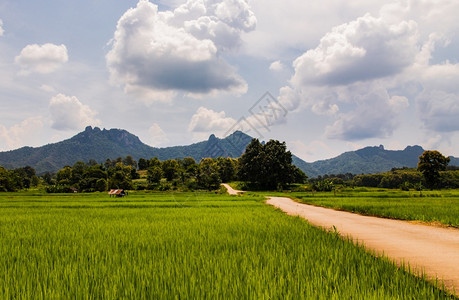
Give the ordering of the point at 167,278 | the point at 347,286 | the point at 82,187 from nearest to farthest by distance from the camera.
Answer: the point at 347,286 → the point at 167,278 → the point at 82,187

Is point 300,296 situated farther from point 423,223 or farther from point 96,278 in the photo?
point 423,223

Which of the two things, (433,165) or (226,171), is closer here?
(433,165)

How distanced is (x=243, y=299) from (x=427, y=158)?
73.9m

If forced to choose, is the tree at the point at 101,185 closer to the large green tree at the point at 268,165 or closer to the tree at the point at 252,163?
the tree at the point at 252,163

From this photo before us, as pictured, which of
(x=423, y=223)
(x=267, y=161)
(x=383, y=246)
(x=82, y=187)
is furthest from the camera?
(x=82, y=187)

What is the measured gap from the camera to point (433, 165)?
58812 mm

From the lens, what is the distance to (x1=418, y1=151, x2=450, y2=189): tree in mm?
58594

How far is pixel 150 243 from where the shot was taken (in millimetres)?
6000

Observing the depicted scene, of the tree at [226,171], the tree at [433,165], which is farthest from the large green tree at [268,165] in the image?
the tree at [433,165]

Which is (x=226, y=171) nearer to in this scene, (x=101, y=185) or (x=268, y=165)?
(x=268, y=165)

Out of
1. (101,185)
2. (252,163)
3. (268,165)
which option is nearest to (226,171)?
(252,163)

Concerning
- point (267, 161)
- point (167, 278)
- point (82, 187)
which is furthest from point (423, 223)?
point (82, 187)

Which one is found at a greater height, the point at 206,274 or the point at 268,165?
the point at 268,165

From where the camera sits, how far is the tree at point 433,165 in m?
58.6
